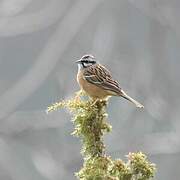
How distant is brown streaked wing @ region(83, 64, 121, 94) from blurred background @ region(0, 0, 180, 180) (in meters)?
2.91

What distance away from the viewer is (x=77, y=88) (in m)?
9.16

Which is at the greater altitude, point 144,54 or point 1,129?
point 144,54

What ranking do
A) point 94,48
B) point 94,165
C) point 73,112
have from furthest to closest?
point 94,48
point 73,112
point 94,165

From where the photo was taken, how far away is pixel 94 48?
9688 millimetres

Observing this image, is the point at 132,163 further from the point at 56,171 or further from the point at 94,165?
the point at 56,171

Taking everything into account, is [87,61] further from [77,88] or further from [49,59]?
[49,59]

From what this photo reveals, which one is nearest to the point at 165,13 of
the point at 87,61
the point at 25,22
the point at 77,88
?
the point at 77,88

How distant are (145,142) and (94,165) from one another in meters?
6.31

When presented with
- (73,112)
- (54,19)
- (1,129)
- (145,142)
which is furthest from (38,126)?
(73,112)

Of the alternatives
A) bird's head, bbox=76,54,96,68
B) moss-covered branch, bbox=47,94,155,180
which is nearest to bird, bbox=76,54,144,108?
bird's head, bbox=76,54,96,68

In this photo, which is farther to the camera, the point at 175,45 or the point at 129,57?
the point at 175,45

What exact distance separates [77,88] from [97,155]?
602 cm

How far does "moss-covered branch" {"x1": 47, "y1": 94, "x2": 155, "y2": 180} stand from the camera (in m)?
3.01

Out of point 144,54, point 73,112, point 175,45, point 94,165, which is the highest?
point 175,45
